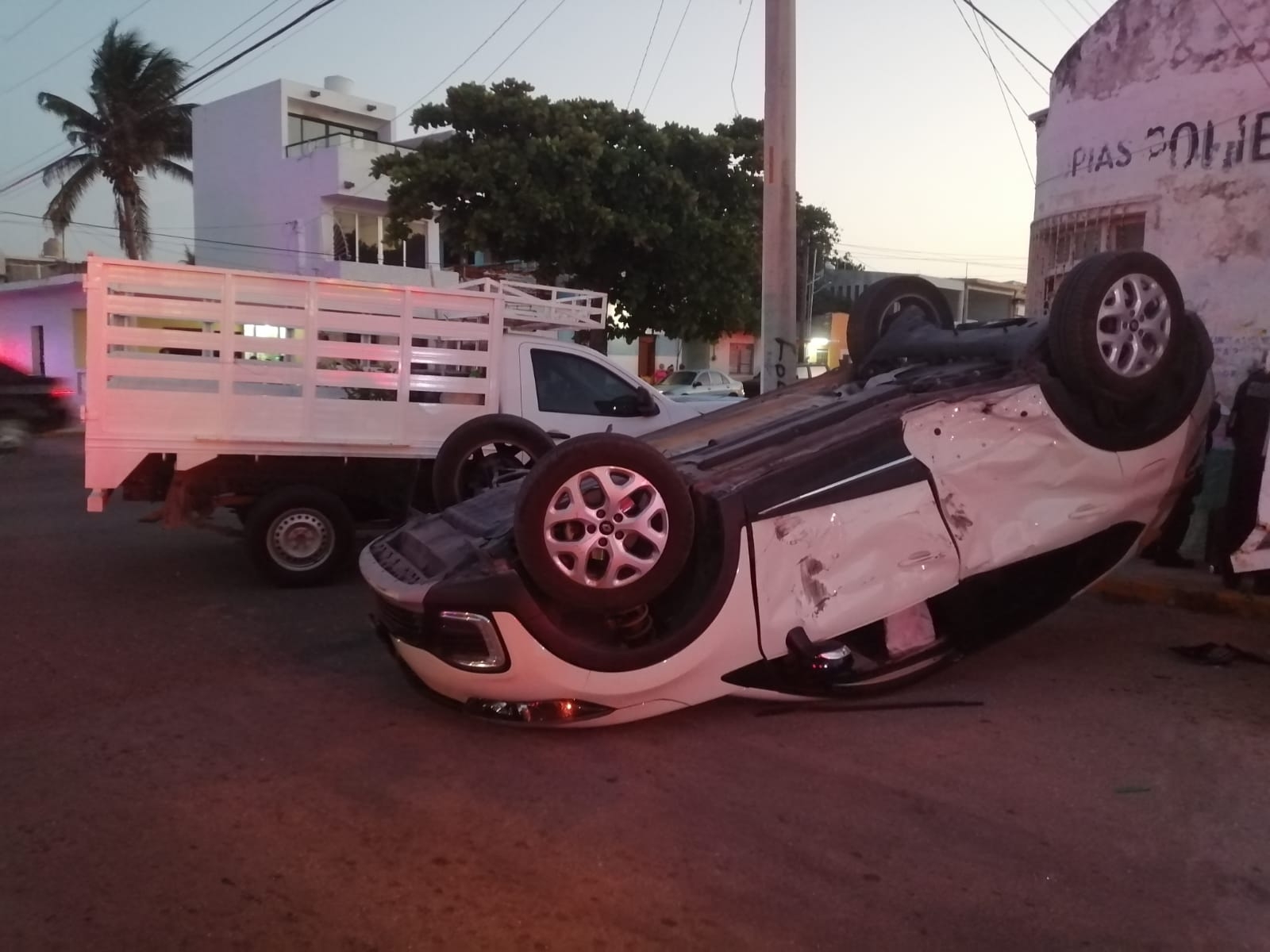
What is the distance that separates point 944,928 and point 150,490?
6175mm

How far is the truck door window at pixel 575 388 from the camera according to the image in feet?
27.6

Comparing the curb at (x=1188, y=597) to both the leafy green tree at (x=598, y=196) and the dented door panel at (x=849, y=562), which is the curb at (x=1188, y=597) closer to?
the dented door panel at (x=849, y=562)

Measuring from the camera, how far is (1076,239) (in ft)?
33.0

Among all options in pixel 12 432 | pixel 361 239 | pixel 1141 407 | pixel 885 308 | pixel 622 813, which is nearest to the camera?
pixel 622 813

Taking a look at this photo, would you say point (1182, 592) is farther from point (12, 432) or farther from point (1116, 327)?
point (12, 432)

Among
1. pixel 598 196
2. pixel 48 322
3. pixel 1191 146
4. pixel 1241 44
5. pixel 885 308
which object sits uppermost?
pixel 598 196

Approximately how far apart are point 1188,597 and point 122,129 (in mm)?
31406

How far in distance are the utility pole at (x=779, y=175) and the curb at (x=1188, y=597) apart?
12.7 ft

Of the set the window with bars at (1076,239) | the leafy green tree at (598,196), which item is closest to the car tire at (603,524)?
the window with bars at (1076,239)

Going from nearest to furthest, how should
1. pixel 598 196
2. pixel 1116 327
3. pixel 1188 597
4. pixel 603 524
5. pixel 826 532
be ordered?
pixel 603 524 < pixel 826 532 < pixel 1116 327 < pixel 1188 597 < pixel 598 196

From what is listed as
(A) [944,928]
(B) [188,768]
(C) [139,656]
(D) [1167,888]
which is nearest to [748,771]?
(A) [944,928]

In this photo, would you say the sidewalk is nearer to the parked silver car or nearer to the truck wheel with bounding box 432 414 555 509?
the truck wheel with bounding box 432 414 555 509

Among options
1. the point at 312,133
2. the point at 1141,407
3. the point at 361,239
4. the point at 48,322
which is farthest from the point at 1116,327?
the point at 312,133

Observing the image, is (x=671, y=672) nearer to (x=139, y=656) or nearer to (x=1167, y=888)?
(x=1167, y=888)
